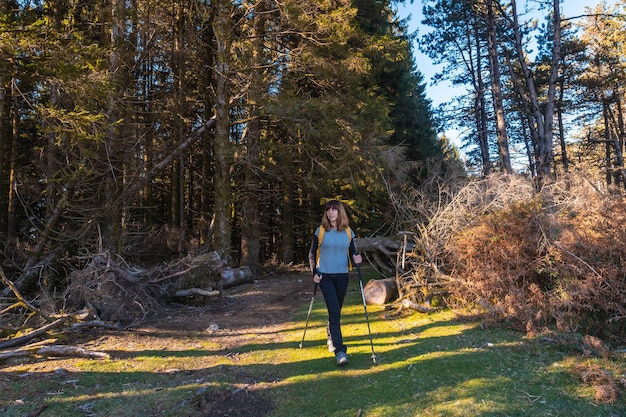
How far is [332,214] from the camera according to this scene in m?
5.40

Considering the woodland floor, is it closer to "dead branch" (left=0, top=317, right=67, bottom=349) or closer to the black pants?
"dead branch" (left=0, top=317, right=67, bottom=349)

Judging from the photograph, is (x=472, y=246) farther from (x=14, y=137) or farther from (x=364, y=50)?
(x=14, y=137)

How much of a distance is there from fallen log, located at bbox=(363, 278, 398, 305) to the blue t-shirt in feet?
10.9

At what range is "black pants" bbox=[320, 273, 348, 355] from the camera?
512 cm

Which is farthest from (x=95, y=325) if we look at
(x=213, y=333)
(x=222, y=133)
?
(x=222, y=133)

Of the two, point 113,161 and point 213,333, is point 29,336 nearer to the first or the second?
point 213,333

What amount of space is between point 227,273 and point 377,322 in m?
5.53

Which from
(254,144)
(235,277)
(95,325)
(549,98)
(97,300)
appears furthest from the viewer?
(549,98)

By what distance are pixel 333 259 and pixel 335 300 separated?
1.79 feet

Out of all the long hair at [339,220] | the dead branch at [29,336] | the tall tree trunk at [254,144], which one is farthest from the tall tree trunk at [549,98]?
the dead branch at [29,336]

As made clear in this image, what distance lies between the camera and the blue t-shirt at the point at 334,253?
5.31 m

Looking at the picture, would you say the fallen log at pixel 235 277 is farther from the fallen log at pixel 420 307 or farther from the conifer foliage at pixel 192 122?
the fallen log at pixel 420 307

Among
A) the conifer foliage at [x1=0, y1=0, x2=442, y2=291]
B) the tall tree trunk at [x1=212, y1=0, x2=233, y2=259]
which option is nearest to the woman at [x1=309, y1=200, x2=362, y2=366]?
the conifer foliage at [x1=0, y1=0, x2=442, y2=291]

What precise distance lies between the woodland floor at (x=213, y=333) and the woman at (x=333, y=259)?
1360 mm
